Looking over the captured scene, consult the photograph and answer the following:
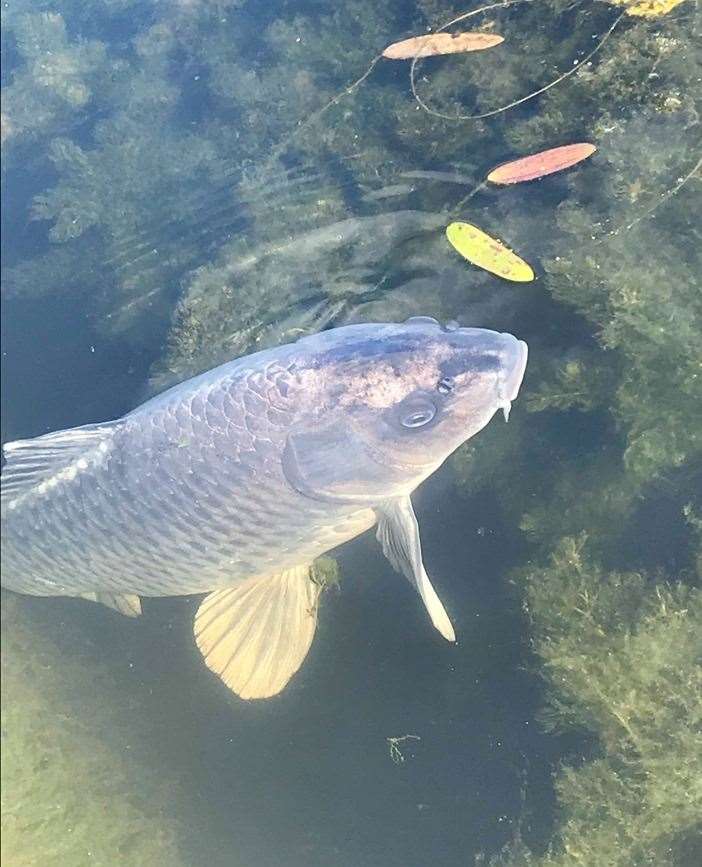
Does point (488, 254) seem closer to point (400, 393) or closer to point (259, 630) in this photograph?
point (400, 393)

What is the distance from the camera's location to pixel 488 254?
2752 mm

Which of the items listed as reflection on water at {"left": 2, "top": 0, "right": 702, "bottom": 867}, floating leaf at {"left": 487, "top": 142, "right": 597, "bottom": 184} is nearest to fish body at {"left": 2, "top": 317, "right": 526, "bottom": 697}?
reflection on water at {"left": 2, "top": 0, "right": 702, "bottom": 867}

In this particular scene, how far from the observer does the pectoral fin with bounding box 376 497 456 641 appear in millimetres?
2551

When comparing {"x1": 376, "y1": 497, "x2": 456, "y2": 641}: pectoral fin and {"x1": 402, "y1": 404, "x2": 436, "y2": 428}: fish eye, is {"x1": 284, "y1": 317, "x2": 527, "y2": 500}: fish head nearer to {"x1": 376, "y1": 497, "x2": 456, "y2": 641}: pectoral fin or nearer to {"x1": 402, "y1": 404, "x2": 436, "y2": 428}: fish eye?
{"x1": 402, "y1": 404, "x2": 436, "y2": 428}: fish eye

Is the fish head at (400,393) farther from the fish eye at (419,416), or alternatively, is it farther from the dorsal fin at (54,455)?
the dorsal fin at (54,455)

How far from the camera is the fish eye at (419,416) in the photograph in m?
2.35

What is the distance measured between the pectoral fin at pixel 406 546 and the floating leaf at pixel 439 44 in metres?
1.77

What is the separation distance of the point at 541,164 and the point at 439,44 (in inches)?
26.4

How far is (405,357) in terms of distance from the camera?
7.65 feet

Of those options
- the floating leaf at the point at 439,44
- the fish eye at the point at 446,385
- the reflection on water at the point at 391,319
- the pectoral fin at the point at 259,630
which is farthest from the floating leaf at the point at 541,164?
the pectoral fin at the point at 259,630

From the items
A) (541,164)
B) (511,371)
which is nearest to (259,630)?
(511,371)

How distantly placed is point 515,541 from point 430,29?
6.75 ft

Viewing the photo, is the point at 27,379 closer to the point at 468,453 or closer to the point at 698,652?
the point at 468,453

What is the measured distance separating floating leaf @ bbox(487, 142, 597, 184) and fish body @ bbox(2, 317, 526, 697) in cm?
76
